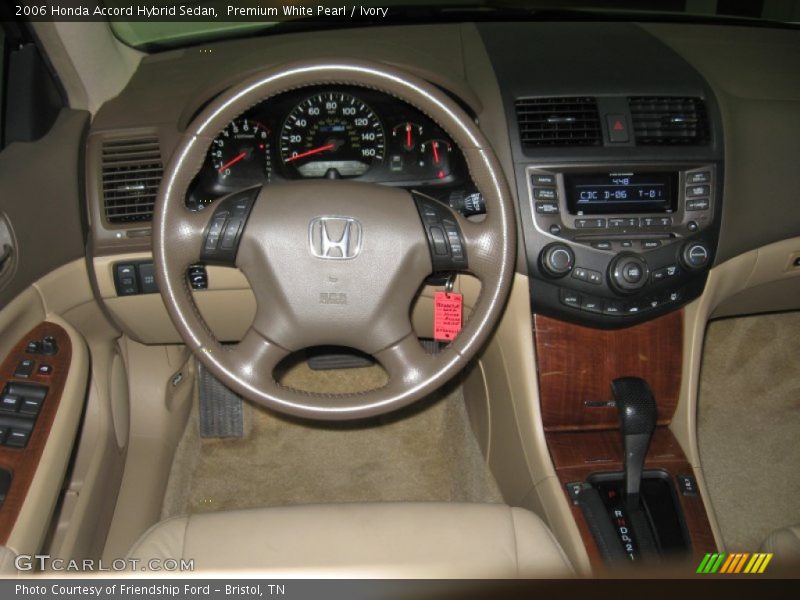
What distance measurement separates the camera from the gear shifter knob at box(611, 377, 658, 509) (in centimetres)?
156

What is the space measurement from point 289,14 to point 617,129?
818 millimetres

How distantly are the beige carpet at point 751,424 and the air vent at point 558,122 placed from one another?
3.71 feet

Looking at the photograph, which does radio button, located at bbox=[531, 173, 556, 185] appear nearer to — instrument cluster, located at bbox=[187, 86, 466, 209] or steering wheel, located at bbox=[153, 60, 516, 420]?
instrument cluster, located at bbox=[187, 86, 466, 209]

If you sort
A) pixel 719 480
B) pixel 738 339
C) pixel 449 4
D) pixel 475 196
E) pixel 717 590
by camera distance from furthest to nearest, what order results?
1. pixel 738 339
2. pixel 719 480
3. pixel 449 4
4. pixel 475 196
5. pixel 717 590

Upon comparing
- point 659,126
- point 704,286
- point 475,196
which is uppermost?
point 659,126

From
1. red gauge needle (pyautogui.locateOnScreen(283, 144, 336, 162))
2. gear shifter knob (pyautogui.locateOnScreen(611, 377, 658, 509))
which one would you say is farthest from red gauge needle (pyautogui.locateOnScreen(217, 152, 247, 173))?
gear shifter knob (pyautogui.locateOnScreen(611, 377, 658, 509))

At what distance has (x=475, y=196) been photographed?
159 centimetres

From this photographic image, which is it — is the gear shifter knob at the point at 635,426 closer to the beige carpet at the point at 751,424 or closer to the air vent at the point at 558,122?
the air vent at the point at 558,122

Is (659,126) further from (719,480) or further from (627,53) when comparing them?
(719,480)

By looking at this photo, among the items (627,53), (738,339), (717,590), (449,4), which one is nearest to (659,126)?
(627,53)

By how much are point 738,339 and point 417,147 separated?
55.2 inches

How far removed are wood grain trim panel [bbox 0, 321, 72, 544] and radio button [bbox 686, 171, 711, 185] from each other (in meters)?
1.42

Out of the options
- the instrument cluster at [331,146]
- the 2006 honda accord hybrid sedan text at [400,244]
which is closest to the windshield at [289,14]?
the 2006 honda accord hybrid sedan text at [400,244]

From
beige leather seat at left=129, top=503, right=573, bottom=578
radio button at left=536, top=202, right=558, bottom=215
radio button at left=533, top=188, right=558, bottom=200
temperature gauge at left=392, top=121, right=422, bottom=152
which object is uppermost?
temperature gauge at left=392, top=121, right=422, bottom=152
